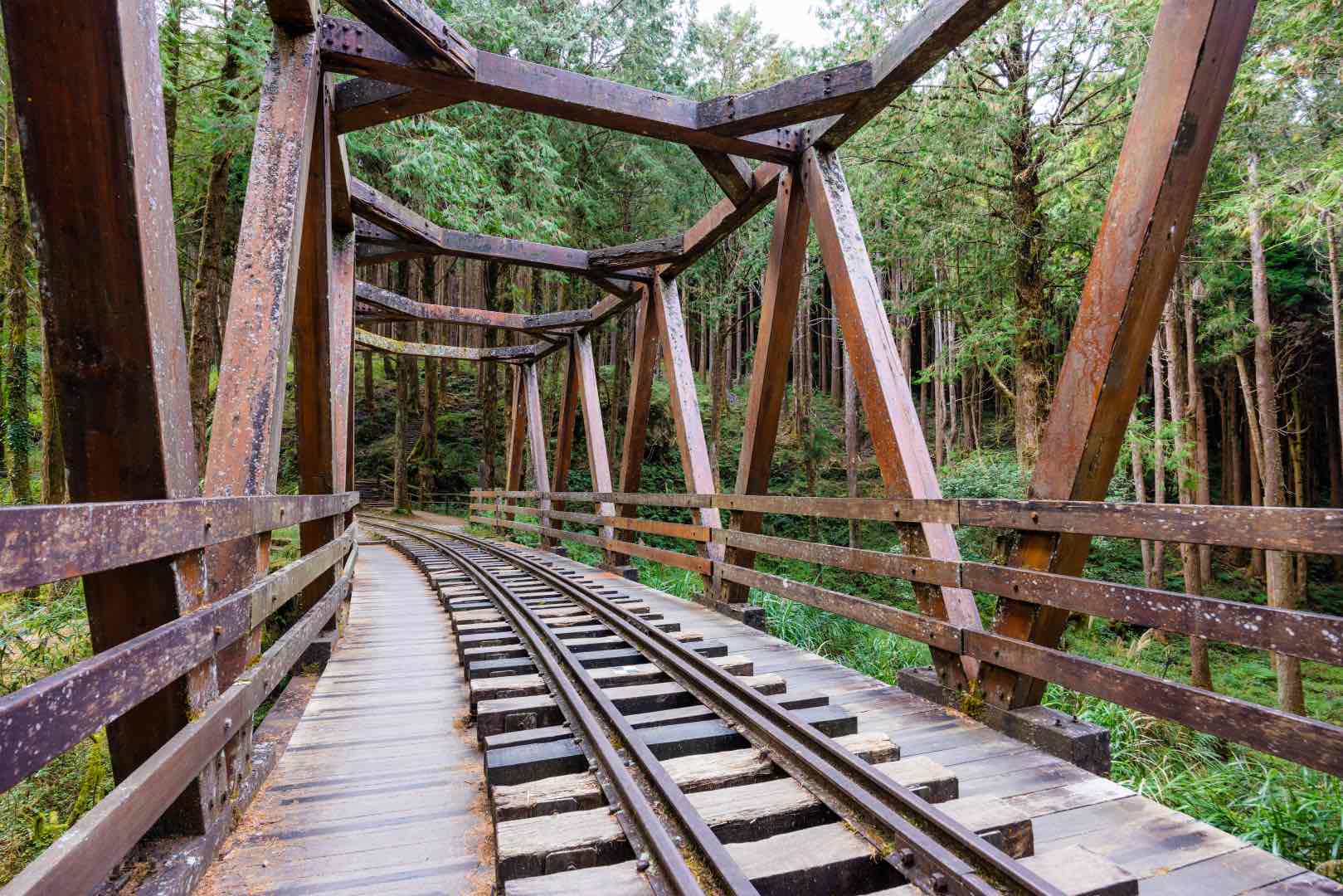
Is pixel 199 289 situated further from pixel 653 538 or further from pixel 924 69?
pixel 653 538

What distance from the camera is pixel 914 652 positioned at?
665 centimetres

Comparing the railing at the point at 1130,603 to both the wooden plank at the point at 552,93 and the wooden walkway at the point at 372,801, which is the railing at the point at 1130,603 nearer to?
the wooden walkway at the point at 372,801

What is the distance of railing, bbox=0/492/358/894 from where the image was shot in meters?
1.08

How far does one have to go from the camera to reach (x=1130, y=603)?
2.40m

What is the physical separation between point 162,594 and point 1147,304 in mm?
3619

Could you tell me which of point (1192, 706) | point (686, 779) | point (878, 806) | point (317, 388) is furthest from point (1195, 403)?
point (317, 388)

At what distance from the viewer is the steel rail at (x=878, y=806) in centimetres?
172

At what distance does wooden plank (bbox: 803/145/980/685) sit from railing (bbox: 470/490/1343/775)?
137 millimetres

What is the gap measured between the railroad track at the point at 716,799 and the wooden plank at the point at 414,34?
12.3 feet

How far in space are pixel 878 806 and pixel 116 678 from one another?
1981 mm

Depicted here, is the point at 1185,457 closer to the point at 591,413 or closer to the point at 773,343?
the point at 773,343

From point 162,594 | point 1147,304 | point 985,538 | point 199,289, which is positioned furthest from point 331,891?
point 985,538

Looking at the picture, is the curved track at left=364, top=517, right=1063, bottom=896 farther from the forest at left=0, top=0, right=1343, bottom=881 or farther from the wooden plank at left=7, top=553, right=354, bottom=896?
the forest at left=0, top=0, right=1343, bottom=881

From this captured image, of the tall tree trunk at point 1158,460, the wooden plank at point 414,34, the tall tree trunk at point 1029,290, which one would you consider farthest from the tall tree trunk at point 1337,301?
the wooden plank at point 414,34
